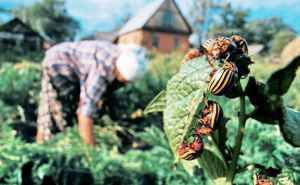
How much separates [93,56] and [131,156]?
131cm

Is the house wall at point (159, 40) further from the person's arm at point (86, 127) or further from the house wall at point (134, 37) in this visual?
the person's arm at point (86, 127)

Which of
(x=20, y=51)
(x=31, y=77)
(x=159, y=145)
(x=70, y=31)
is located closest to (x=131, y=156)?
(x=159, y=145)

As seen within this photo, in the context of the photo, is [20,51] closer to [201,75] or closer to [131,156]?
[131,156]

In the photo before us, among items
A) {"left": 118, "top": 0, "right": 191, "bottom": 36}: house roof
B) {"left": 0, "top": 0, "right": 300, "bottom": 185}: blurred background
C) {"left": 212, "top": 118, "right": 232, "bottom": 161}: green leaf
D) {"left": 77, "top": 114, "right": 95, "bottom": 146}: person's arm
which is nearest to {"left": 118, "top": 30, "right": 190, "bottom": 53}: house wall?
{"left": 118, "top": 0, "right": 191, "bottom": 36}: house roof

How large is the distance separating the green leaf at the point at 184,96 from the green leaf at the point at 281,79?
0.06 meters

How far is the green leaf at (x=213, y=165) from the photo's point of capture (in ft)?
1.66

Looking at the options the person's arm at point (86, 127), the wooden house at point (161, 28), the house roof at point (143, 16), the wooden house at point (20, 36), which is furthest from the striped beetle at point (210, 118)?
the house roof at point (143, 16)

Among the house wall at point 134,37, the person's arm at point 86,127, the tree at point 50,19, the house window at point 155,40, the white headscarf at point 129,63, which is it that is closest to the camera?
the person's arm at point 86,127

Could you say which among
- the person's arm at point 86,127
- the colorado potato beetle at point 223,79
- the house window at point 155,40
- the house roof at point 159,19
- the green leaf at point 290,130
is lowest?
the person's arm at point 86,127

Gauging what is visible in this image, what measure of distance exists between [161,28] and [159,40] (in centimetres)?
75

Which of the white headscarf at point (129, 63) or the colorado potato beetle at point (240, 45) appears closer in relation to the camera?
the colorado potato beetle at point (240, 45)

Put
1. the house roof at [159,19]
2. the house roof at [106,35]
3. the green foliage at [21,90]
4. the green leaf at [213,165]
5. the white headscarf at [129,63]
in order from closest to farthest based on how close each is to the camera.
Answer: the green leaf at [213,165], the white headscarf at [129,63], the green foliage at [21,90], the house roof at [159,19], the house roof at [106,35]

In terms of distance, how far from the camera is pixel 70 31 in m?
34.4

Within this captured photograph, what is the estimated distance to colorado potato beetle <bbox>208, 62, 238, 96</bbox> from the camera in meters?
0.38
